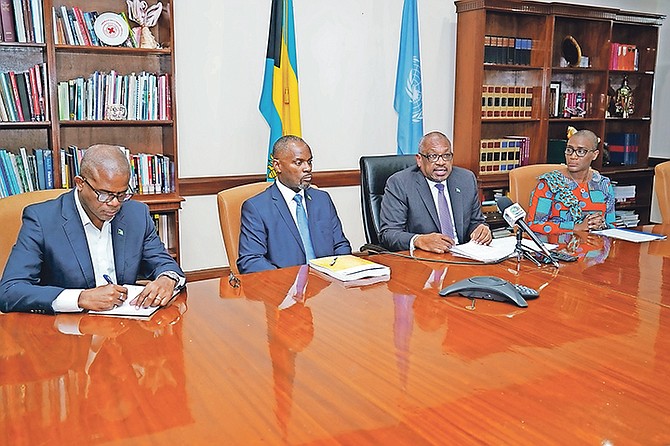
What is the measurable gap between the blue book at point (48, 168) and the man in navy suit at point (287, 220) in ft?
5.19

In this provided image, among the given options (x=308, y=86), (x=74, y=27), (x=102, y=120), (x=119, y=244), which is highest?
(x=74, y=27)

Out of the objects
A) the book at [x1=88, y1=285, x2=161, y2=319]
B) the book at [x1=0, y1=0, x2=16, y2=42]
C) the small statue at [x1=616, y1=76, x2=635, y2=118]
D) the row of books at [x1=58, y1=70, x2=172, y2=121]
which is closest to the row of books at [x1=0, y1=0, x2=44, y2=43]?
the book at [x1=0, y1=0, x2=16, y2=42]

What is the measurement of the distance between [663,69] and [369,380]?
6.19 meters

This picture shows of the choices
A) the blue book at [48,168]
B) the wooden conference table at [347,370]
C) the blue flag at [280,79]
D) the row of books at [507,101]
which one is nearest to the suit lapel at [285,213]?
the wooden conference table at [347,370]

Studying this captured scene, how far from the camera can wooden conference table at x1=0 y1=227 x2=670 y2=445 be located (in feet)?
4.22

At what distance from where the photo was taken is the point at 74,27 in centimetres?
382

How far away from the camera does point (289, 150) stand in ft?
9.71

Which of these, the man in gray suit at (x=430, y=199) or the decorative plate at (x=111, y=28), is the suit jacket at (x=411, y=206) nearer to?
the man in gray suit at (x=430, y=199)

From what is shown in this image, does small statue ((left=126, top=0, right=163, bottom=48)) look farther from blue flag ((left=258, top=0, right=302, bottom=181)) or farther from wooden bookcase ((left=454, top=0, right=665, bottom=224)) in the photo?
wooden bookcase ((left=454, top=0, right=665, bottom=224))

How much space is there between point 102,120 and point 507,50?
125 inches

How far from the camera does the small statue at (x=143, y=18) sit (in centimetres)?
398

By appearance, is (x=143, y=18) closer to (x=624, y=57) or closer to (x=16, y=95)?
(x=16, y=95)

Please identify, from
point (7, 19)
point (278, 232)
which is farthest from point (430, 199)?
point (7, 19)

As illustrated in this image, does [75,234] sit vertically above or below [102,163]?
below
